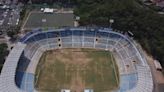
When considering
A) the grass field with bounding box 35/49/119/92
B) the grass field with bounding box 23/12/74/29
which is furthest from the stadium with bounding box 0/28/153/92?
the grass field with bounding box 23/12/74/29

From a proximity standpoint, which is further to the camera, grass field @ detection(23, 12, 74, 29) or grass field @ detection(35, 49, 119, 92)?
grass field @ detection(23, 12, 74, 29)

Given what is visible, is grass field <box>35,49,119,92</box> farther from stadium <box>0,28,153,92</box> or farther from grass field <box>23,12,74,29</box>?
grass field <box>23,12,74,29</box>

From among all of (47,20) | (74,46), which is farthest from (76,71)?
(47,20)

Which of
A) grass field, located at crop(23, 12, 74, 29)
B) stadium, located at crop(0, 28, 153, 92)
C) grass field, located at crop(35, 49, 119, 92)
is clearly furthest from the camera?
grass field, located at crop(23, 12, 74, 29)

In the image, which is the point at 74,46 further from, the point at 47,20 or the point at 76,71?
the point at 47,20

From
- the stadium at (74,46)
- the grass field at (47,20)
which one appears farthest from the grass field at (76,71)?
the grass field at (47,20)
